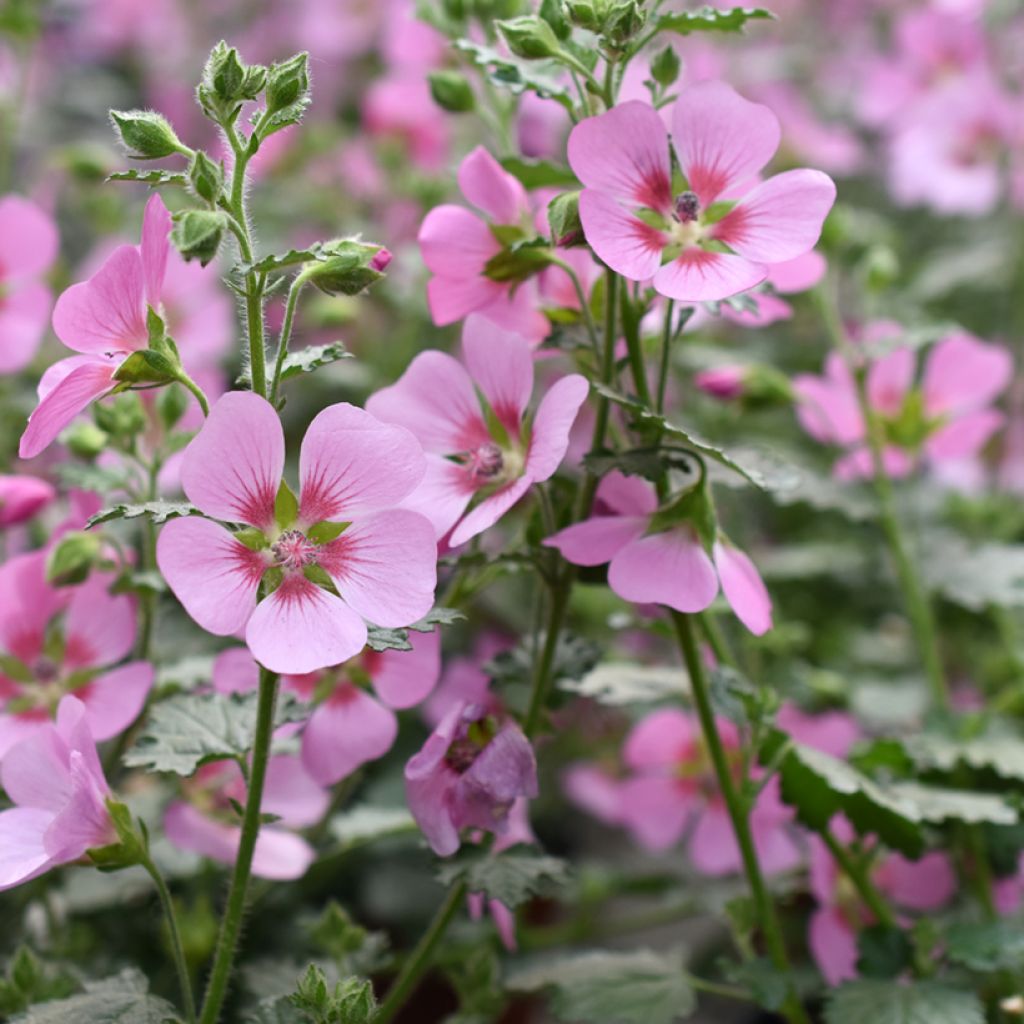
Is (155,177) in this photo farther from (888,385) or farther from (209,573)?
(888,385)

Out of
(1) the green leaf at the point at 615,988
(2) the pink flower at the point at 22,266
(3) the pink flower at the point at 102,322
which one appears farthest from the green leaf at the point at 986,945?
(2) the pink flower at the point at 22,266

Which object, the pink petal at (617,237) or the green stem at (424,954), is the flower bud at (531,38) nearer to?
the pink petal at (617,237)

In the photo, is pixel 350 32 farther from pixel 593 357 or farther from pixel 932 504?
pixel 593 357

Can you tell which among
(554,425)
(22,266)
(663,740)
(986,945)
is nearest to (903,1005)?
(986,945)

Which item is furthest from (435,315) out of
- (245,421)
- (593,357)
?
(245,421)

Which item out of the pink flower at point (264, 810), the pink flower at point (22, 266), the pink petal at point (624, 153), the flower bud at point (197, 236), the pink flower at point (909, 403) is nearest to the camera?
the flower bud at point (197, 236)

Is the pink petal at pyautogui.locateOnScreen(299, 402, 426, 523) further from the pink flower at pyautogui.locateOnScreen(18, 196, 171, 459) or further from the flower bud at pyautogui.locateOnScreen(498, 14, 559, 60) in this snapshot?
the flower bud at pyautogui.locateOnScreen(498, 14, 559, 60)
